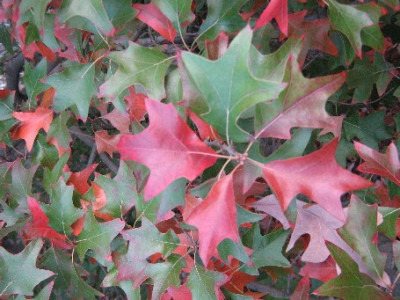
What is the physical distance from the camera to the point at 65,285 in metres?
1.37

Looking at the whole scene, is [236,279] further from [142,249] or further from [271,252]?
[142,249]

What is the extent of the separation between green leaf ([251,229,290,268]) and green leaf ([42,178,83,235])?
20.5 inches

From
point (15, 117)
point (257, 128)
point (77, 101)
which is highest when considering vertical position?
point (257, 128)

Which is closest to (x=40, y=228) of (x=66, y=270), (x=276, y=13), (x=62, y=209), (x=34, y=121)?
(x=62, y=209)

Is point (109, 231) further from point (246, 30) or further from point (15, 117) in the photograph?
point (246, 30)

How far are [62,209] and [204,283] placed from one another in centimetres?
46

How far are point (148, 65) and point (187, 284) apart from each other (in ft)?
1.92

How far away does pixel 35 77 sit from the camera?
5.00 feet

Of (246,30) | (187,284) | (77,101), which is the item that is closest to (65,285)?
(187,284)

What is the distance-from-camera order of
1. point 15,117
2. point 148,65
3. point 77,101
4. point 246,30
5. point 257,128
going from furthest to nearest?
point 15,117
point 77,101
point 148,65
point 257,128
point 246,30

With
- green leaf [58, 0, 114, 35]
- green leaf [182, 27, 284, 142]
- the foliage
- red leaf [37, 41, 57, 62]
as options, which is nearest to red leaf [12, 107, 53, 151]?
the foliage

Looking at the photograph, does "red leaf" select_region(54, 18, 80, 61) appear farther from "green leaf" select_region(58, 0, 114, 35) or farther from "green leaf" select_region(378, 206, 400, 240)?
"green leaf" select_region(378, 206, 400, 240)

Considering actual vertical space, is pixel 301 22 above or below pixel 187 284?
above

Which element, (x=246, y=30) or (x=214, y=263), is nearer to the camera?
(x=246, y=30)
